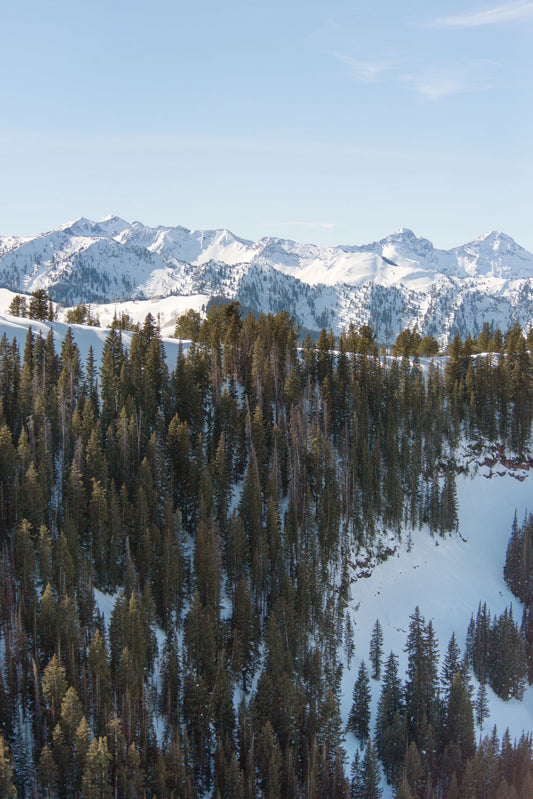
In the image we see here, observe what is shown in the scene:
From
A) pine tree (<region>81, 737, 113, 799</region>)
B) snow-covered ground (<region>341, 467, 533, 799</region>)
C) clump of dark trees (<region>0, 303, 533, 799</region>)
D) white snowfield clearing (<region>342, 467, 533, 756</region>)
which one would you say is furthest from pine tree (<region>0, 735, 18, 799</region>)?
snow-covered ground (<region>341, 467, 533, 799</region>)

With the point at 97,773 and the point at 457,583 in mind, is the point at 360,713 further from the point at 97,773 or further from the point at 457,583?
the point at 97,773

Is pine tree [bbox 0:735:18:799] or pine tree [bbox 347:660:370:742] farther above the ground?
pine tree [bbox 0:735:18:799]

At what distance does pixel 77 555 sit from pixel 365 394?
58.8 metres

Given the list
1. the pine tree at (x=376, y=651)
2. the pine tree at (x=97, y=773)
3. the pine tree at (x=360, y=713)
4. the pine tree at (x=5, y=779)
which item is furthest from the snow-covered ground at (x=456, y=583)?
the pine tree at (x=5, y=779)

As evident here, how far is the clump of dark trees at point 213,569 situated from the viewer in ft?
166

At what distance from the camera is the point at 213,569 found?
2665 inches

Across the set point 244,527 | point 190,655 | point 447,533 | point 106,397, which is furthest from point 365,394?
point 190,655

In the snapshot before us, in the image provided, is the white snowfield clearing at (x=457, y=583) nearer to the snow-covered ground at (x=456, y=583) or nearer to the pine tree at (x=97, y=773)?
the snow-covered ground at (x=456, y=583)

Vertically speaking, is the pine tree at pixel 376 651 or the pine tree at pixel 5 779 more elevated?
the pine tree at pixel 5 779

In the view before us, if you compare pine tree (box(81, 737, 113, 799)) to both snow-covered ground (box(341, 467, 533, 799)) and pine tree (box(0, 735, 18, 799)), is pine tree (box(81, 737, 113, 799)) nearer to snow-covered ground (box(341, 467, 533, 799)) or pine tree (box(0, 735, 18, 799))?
pine tree (box(0, 735, 18, 799))

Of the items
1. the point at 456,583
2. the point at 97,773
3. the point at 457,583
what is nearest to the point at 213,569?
the point at 97,773

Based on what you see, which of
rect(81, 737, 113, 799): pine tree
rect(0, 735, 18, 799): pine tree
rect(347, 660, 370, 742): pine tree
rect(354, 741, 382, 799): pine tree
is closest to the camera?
rect(0, 735, 18, 799): pine tree

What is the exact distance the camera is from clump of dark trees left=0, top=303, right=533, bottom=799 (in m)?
50.7

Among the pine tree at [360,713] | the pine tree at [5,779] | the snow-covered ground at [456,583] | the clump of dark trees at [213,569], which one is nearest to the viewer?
the pine tree at [5,779]
